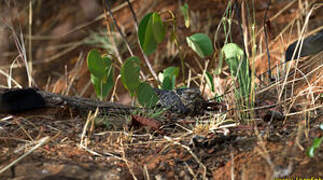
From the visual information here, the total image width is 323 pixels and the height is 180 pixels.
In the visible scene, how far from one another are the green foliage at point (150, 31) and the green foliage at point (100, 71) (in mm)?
152

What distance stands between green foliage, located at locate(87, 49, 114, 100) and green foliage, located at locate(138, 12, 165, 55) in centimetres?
15

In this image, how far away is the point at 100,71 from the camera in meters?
1.44

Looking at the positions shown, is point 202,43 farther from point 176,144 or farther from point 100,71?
point 176,144

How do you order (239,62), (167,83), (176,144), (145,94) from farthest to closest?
(167,83)
(145,94)
(239,62)
(176,144)

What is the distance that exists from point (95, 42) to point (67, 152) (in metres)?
2.20

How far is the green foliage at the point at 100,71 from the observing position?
1415 mm

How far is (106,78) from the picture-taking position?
5.01 feet

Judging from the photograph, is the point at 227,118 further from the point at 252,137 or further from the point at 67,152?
the point at 67,152

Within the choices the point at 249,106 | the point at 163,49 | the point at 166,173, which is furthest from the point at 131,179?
the point at 163,49

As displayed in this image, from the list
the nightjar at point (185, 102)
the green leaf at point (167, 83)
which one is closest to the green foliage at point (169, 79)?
the green leaf at point (167, 83)

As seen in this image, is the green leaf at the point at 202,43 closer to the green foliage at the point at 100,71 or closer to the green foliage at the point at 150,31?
the green foliage at the point at 150,31

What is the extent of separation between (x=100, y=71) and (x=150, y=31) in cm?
22

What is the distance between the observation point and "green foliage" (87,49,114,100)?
55.7 inches

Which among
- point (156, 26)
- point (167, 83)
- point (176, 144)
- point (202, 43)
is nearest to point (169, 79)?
point (167, 83)
